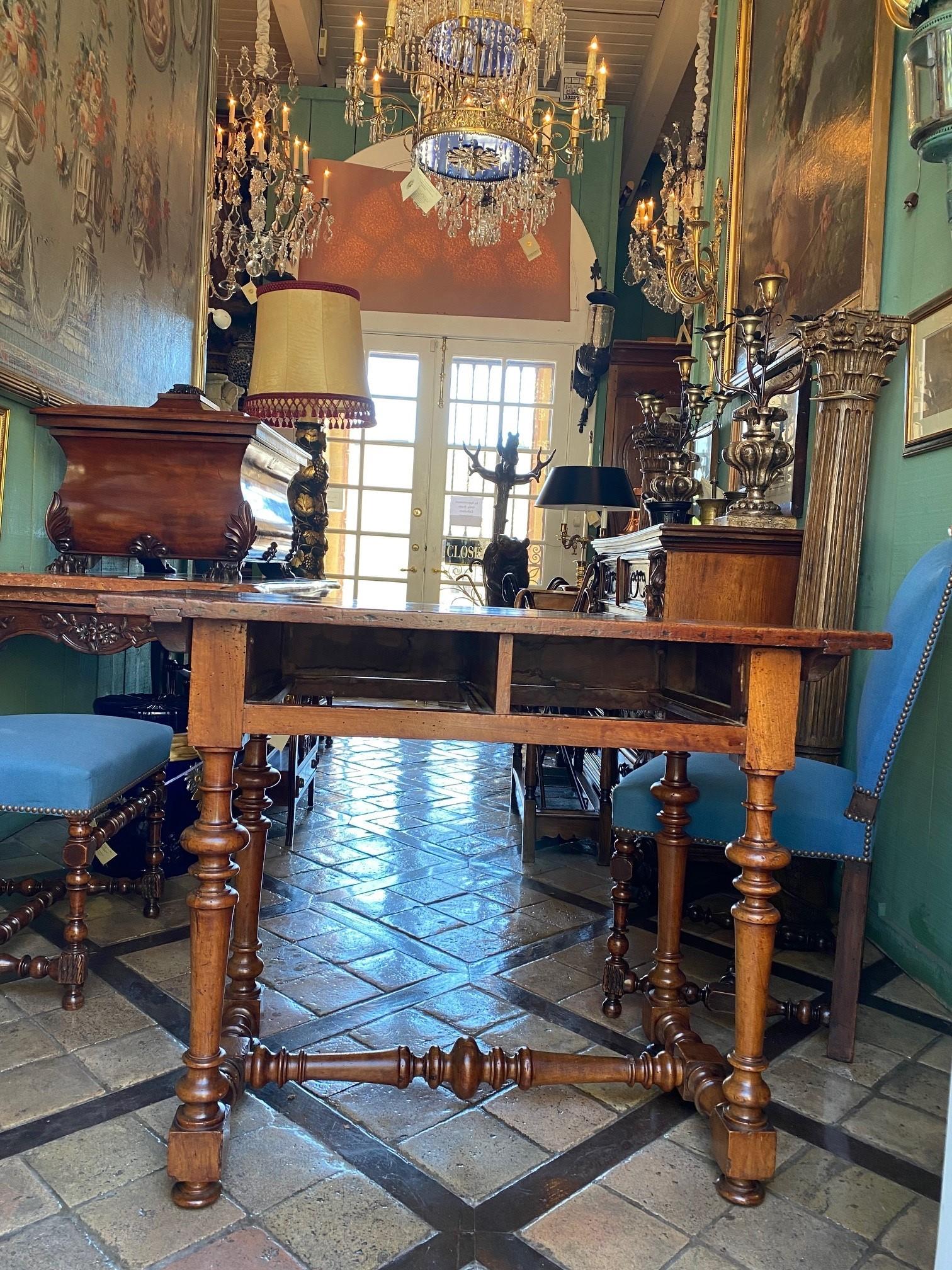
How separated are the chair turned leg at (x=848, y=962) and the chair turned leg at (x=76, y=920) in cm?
170

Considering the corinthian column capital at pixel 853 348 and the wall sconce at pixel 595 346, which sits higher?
the wall sconce at pixel 595 346

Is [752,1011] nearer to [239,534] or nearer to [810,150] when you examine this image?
[239,534]

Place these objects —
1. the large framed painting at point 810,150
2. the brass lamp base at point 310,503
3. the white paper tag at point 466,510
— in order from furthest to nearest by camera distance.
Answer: the white paper tag at point 466,510
the brass lamp base at point 310,503
the large framed painting at point 810,150

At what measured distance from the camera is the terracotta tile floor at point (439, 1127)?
4.49 feet

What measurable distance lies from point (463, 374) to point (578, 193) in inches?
67.9

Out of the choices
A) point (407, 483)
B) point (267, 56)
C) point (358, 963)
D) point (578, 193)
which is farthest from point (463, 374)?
point (358, 963)

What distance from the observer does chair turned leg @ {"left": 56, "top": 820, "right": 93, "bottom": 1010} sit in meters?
2.10

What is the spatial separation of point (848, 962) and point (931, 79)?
1799 mm

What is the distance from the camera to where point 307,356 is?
292cm

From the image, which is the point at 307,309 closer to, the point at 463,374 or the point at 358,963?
the point at 358,963

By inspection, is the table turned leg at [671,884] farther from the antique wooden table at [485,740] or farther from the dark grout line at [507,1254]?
the dark grout line at [507,1254]

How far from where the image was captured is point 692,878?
3088mm

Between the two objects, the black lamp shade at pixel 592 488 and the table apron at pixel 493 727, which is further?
the black lamp shade at pixel 592 488

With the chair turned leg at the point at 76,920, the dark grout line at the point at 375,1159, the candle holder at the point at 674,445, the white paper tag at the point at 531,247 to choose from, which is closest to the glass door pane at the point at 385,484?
the white paper tag at the point at 531,247
